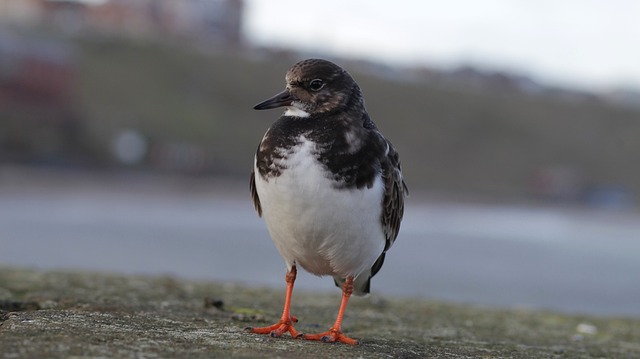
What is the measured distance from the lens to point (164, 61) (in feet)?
322

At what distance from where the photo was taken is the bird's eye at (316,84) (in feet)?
15.7

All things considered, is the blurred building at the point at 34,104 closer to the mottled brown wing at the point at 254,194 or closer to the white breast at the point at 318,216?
the mottled brown wing at the point at 254,194

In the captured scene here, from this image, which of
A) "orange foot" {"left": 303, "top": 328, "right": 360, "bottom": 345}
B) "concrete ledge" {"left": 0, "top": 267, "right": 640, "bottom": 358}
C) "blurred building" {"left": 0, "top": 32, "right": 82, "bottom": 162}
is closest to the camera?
"concrete ledge" {"left": 0, "top": 267, "right": 640, "bottom": 358}

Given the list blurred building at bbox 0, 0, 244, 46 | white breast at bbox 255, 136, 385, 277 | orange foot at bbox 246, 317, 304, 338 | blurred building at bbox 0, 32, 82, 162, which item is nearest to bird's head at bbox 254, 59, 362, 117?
white breast at bbox 255, 136, 385, 277

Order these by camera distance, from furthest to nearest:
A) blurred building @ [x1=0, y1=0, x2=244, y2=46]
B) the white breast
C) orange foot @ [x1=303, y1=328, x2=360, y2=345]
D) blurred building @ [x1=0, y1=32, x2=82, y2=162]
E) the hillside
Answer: blurred building @ [x1=0, y1=0, x2=244, y2=46] < the hillside < blurred building @ [x1=0, y1=32, x2=82, y2=162] < orange foot @ [x1=303, y1=328, x2=360, y2=345] < the white breast

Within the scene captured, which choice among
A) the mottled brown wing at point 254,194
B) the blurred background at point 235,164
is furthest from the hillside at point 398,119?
the mottled brown wing at point 254,194

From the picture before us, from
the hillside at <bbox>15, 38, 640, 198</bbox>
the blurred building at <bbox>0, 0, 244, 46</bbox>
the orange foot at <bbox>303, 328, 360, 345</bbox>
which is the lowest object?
the orange foot at <bbox>303, 328, 360, 345</bbox>

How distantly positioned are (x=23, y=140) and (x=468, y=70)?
98.0 m

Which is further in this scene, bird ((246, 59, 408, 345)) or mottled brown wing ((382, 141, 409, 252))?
mottled brown wing ((382, 141, 409, 252))

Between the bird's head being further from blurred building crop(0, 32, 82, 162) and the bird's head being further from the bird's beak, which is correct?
blurred building crop(0, 32, 82, 162)

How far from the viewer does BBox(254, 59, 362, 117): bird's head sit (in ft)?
15.6

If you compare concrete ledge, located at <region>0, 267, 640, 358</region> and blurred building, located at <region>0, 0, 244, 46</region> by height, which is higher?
blurred building, located at <region>0, 0, 244, 46</region>

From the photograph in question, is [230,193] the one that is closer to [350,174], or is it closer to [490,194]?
[490,194]

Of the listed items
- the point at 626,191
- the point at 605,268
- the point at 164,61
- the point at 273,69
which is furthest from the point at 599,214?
the point at 164,61
